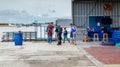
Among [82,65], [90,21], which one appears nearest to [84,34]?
[90,21]

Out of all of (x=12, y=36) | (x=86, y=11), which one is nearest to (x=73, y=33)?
(x=86, y=11)

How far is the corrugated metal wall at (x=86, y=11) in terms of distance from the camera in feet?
111

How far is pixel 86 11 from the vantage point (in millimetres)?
33906

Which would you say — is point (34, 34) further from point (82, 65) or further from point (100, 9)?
point (82, 65)

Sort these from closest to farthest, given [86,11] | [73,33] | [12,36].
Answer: [73,33]
[86,11]
[12,36]

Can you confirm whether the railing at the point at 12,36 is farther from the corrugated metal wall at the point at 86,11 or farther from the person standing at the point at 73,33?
the person standing at the point at 73,33

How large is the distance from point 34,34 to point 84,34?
235 inches

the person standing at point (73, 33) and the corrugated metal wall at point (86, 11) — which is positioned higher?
the corrugated metal wall at point (86, 11)

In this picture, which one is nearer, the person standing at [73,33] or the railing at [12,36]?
the person standing at [73,33]

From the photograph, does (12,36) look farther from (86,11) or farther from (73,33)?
(73,33)

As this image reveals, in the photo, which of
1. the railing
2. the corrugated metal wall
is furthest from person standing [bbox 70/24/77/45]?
the railing

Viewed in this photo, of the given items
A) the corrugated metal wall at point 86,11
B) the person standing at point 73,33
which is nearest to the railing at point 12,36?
the corrugated metal wall at point 86,11

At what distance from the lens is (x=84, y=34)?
32250 mm

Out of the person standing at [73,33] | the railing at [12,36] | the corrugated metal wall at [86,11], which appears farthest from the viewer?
the railing at [12,36]
